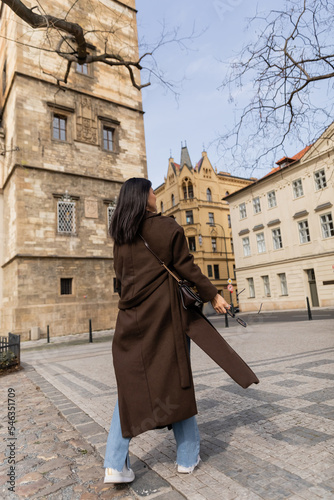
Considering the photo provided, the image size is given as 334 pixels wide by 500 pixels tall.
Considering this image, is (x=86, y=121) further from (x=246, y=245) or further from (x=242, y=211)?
(x=246, y=245)

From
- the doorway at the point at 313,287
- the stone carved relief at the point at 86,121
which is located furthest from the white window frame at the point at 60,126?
the doorway at the point at 313,287

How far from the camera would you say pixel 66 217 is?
18016 mm

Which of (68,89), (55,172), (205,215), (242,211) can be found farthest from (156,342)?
(205,215)

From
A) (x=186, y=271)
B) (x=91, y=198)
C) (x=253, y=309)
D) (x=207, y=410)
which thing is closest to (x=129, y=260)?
(x=186, y=271)

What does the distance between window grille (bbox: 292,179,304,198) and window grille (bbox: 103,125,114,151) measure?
50.0ft

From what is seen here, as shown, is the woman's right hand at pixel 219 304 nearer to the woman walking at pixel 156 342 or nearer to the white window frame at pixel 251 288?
the woman walking at pixel 156 342

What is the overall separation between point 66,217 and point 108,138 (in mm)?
6163

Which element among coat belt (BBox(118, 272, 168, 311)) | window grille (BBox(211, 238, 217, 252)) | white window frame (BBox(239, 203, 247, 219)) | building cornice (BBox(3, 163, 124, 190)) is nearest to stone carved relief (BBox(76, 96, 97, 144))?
building cornice (BBox(3, 163, 124, 190))

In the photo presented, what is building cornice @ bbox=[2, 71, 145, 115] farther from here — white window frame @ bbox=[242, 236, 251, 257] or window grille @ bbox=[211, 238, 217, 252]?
window grille @ bbox=[211, 238, 217, 252]

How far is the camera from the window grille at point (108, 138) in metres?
20.5

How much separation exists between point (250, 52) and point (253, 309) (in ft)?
88.6

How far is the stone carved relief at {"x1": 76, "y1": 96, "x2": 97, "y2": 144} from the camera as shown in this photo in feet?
63.3

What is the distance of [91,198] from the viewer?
1897cm

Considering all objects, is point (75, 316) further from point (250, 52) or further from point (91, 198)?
point (250, 52)
